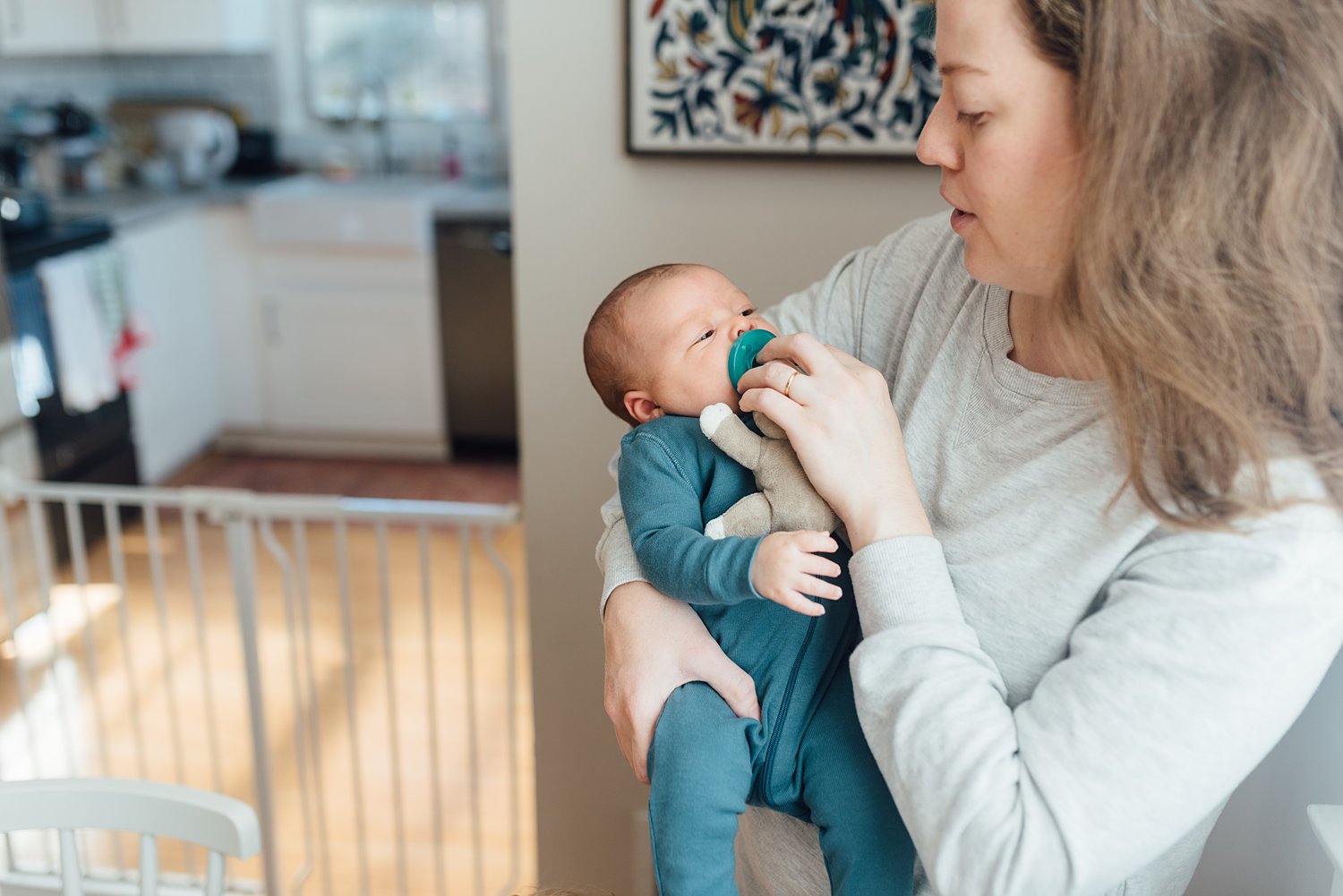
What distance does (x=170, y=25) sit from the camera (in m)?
4.61

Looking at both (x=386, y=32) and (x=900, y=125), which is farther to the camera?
(x=386, y=32)

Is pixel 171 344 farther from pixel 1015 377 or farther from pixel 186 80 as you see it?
pixel 1015 377

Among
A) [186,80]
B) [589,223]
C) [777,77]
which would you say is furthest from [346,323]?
[777,77]

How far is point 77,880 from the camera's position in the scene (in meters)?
1.19

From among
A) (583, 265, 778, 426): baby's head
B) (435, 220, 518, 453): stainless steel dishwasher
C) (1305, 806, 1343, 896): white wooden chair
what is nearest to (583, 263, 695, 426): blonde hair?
(583, 265, 778, 426): baby's head

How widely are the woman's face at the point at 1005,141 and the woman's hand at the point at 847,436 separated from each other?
15cm

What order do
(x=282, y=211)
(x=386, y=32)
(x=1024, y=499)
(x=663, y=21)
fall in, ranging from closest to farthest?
(x=1024, y=499) < (x=663, y=21) < (x=282, y=211) < (x=386, y=32)

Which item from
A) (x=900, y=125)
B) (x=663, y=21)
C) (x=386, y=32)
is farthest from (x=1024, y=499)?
(x=386, y=32)

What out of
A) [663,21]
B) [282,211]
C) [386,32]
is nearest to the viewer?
[663,21]

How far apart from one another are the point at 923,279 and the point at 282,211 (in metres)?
3.71

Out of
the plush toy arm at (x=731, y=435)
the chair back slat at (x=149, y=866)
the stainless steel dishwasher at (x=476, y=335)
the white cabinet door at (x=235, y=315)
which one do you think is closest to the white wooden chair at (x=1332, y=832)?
the plush toy arm at (x=731, y=435)

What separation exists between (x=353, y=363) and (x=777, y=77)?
3.13 m

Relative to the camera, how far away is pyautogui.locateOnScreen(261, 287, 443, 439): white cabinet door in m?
4.47

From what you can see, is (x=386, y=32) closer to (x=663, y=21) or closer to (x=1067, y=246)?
(x=663, y=21)
